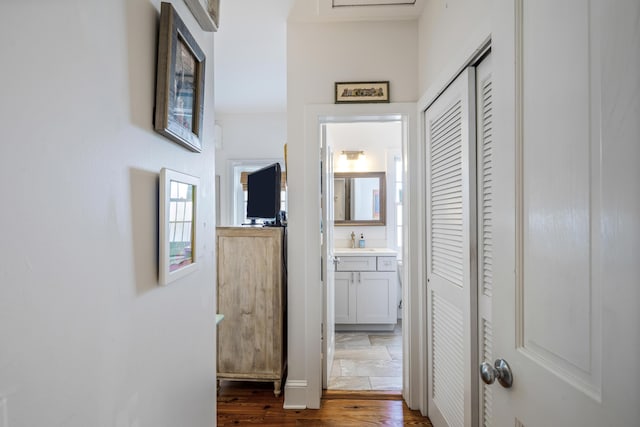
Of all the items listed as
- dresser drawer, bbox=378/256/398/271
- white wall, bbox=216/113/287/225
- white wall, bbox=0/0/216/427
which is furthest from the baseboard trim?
white wall, bbox=216/113/287/225

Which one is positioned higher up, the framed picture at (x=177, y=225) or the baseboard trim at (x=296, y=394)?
the framed picture at (x=177, y=225)

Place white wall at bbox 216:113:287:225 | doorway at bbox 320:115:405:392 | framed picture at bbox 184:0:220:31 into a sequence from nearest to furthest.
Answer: framed picture at bbox 184:0:220:31 < doorway at bbox 320:115:405:392 < white wall at bbox 216:113:287:225

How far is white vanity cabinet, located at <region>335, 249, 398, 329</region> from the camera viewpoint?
3.79 m

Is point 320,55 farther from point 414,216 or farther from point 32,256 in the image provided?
point 32,256

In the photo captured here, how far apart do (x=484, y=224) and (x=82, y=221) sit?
4.65 ft

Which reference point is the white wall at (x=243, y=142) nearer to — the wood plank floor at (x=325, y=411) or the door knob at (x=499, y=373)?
the wood plank floor at (x=325, y=411)

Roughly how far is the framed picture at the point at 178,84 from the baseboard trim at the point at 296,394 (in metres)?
1.84

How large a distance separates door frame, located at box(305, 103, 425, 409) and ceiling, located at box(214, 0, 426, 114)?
1.94ft

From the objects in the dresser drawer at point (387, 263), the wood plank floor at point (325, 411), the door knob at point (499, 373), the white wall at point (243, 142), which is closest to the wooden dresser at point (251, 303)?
the wood plank floor at point (325, 411)

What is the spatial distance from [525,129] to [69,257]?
967 millimetres

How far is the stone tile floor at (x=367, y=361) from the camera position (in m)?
2.64

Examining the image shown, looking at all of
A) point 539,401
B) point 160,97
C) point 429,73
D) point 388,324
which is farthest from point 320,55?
point 388,324

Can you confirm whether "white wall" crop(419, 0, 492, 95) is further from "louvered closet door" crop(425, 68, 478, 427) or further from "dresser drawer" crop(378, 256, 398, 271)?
"dresser drawer" crop(378, 256, 398, 271)

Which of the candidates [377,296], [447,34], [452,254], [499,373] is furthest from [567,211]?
[377,296]
